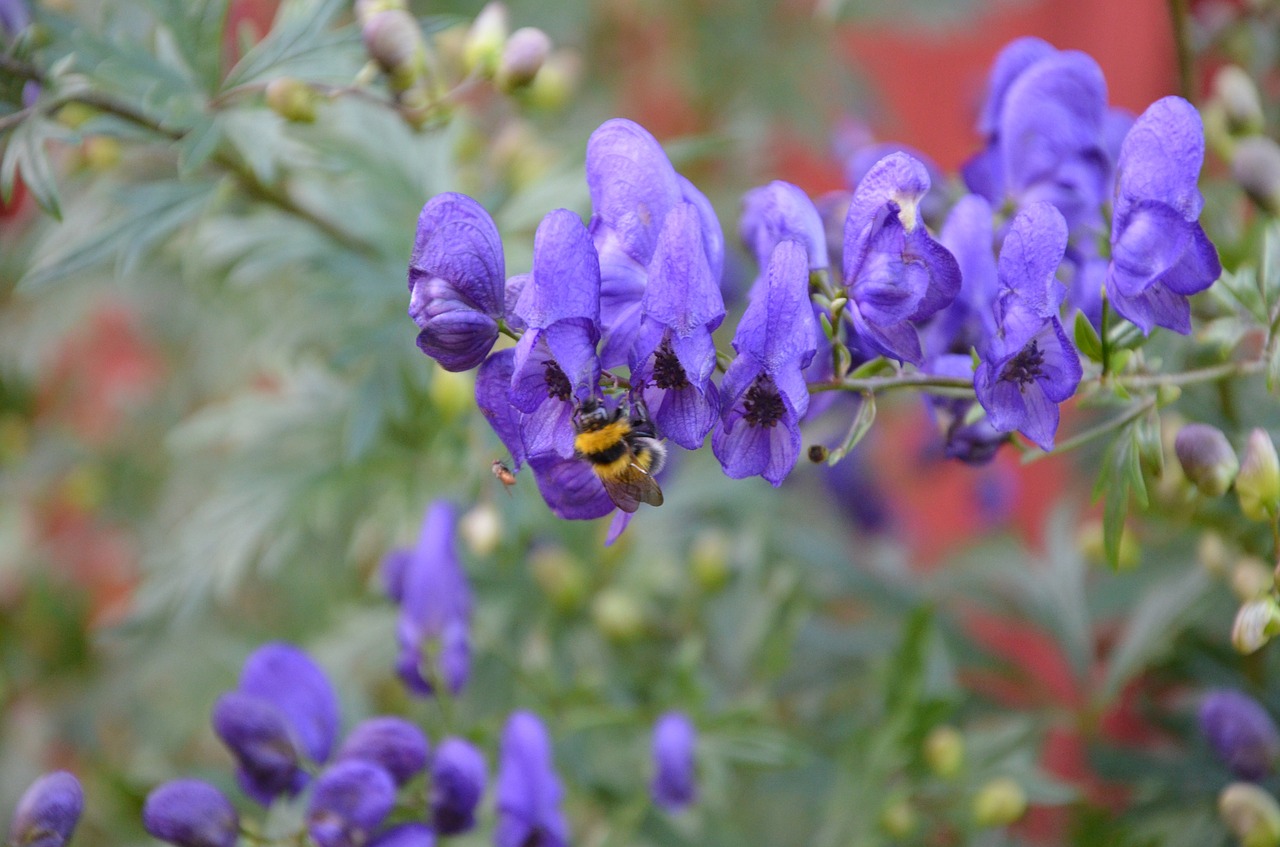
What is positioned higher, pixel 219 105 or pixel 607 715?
pixel 219 105

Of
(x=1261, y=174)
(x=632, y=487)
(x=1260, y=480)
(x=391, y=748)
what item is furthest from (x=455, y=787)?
(x=1261, y=174)

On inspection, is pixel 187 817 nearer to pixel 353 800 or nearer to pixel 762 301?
pixel 353 800

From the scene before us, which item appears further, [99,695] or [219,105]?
[99,695]

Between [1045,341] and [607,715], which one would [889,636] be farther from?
[1045,341]

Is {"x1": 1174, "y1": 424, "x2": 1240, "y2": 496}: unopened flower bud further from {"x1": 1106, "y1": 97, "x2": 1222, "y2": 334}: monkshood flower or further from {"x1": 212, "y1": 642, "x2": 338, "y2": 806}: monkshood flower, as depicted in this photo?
{"x1": 212, "y1": 642, "x2": 338, "y2": 806}: monkshood flower

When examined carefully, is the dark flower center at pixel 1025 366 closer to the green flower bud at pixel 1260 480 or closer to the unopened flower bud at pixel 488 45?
the green flower bud at pixel 1260 480

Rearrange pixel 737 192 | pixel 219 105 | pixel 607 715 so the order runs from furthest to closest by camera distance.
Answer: pixel 737 192 → pixel 607 715 → pixel 219 105

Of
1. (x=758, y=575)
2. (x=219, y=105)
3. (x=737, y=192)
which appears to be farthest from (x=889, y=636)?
(x=219, y=105)
